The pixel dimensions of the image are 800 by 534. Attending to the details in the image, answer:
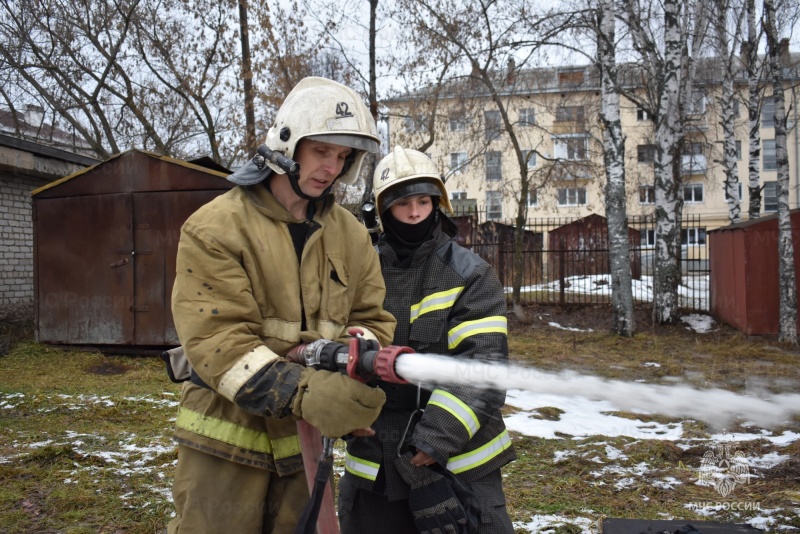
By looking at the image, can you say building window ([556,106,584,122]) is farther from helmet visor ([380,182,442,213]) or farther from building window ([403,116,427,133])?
helmet visor ([380,182,442,213])

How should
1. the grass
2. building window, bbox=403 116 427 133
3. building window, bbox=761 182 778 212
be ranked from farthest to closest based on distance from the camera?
building window, bbox=761 182 778 212 → building window, bbox=403 116 427 133 → the grass

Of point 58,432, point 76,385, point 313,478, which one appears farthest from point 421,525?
point 76,385

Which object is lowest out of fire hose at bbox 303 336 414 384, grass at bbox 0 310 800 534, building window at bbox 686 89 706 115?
grass at bbox 0 310 800 534

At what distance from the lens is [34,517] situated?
12.6ft

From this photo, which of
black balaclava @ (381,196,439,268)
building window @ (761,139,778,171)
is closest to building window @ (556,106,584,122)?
black balaclava @ (381,196,439,268)

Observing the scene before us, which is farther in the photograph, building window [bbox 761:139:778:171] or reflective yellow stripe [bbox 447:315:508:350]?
building window [bbox 761:139:778:171]

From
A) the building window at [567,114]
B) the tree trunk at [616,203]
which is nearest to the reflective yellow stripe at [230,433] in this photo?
the tree trunk at [616,203]

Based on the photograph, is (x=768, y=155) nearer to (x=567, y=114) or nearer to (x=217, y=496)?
(x=567, y=114)

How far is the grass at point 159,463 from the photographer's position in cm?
384

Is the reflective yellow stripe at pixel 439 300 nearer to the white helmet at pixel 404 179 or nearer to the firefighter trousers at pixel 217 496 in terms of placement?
the white helmet at pixel 404 179

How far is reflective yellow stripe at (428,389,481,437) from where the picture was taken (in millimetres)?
2168

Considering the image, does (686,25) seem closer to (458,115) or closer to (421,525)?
(458,115)

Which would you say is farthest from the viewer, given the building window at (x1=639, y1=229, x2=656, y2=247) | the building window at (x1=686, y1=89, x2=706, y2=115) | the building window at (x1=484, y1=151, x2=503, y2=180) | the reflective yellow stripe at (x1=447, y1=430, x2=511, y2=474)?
the building window at (x1=686, y1=89, x2=706, y2=115)

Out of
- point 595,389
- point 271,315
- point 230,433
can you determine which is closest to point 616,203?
point 595,389
